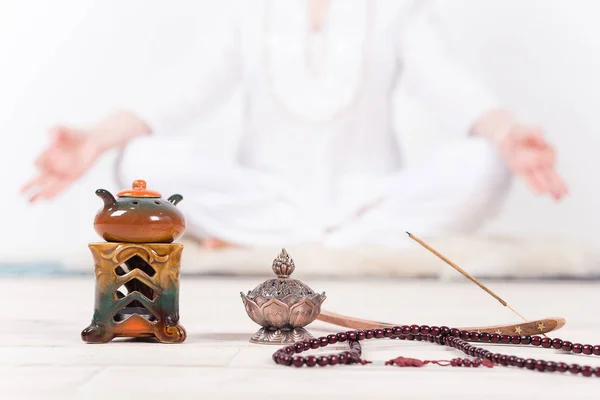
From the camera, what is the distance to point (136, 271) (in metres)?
1.75


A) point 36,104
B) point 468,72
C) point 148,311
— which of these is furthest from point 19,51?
point 148,311

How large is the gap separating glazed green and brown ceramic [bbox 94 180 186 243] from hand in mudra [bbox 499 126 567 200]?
3.67 meters

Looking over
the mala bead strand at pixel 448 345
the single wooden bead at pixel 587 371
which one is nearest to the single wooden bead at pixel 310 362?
the mala bead strand at pixel 448 345

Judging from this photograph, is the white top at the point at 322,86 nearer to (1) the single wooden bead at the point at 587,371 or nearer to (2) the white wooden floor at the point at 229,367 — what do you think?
(2) the white wooden floor at the point at 229,367

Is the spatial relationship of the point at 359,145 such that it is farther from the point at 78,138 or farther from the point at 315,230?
the point at 78,138

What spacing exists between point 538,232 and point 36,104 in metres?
3.50

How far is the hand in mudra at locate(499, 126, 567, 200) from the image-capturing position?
5059 mm

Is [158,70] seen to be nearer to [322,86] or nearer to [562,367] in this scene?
[322,86]

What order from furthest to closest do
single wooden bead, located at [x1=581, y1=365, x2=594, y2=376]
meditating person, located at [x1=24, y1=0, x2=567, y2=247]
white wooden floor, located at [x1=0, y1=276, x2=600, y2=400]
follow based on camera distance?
meditating person, located at [x1=24, y1=0, x2=567, y2=247], single wooden bead, located at [x1=581, y1=365, x2=594, y2=376], white wooden floor, located at [x1=0, y1=276, x2=600, y2=400]

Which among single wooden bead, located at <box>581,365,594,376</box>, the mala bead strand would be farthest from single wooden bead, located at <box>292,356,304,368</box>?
single wooden bead, located at <box>581,365,594,376</box>

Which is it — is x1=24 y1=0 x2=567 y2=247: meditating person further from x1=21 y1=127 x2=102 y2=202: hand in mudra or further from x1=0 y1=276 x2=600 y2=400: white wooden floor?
x1=0 y1=276 x2=600 y2=400: white wooden floor

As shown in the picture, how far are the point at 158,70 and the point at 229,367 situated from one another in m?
4.00

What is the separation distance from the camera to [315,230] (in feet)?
16.6

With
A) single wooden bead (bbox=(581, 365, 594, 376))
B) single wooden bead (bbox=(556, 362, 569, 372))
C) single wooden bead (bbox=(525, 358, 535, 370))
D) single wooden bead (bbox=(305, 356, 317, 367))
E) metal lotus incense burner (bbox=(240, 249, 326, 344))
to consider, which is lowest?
single wooden bead (bbox=(581, 365, 594, 376))
